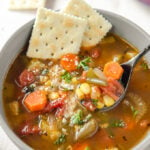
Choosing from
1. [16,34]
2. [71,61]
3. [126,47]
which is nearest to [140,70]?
[126,47]

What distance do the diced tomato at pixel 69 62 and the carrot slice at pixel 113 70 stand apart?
0.67 feet

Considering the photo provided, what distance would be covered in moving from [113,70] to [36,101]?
0.54 metres

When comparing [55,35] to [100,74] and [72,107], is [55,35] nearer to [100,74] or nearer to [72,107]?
[100,74]

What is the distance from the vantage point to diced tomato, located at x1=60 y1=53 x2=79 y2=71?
306 cm

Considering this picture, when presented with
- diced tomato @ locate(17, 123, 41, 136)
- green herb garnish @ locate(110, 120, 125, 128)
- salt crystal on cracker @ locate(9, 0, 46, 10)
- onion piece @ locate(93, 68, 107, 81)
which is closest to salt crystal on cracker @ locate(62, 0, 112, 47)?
onion piece @ locate(93, 68, 107, 81)

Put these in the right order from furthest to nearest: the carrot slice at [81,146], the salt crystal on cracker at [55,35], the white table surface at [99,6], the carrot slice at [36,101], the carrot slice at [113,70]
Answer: the white table surface at [99,6] < the salt crystal on cracker at [55,35] < the carrot slice at [113,70] < the carrot slice at [36,101] < the carrot slice at [81,146]

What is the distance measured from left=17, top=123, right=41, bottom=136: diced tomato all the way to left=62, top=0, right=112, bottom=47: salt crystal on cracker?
2.35 ft

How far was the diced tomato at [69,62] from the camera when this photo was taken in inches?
120

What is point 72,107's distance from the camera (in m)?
2.88

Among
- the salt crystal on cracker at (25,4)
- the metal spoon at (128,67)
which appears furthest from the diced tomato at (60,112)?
the salt crystal on cracker at (25,4)

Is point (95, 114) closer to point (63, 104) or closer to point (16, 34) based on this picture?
point (63, 104)

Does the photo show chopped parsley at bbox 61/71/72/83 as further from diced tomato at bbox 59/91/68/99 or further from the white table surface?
the white table surface

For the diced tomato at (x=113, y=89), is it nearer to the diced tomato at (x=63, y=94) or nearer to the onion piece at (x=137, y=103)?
the onion piece at (x=137, y=103)

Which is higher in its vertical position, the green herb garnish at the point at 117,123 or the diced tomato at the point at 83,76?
the diced tomato at the point at 83,76
